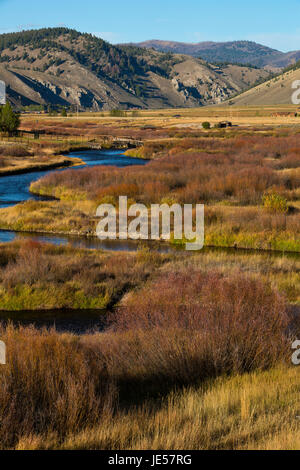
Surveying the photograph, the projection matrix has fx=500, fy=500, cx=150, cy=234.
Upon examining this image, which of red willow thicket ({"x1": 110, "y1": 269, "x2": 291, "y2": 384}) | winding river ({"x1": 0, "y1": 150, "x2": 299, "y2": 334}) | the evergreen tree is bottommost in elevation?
winding river ({"x1": 0, "y1": 150, "x2": 299, "y2": 334})

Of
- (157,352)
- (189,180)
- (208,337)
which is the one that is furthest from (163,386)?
(189,180)

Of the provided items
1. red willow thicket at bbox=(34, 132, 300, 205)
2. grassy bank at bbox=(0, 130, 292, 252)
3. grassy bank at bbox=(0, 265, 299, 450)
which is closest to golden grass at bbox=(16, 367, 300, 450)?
grassy bank at bbox=(0, 265, 299, 450)

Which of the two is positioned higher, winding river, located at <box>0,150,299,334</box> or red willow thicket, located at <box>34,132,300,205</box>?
red willow thicket, located at <box>34,132,300,205</box>

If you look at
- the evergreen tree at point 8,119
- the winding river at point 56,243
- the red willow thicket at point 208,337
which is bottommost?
the winding river at point 56,243

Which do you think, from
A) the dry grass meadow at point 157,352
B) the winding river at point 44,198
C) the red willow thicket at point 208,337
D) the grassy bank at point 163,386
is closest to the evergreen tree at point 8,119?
the winding river at point 44,198

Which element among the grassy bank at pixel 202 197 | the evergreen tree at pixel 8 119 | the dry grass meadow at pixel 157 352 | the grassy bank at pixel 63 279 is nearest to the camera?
the dry grass meadow at pixel 157 352

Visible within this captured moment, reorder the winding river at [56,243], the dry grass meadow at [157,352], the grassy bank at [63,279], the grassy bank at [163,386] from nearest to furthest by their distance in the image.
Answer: the grassy bank at [163,386]
the dry grass meadow at [157,352]
the winding river at [56,243]
the grassy bank at [63,279]

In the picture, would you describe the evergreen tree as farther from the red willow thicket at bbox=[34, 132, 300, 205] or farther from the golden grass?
the golden grass

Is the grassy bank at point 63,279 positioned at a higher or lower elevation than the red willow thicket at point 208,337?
lower

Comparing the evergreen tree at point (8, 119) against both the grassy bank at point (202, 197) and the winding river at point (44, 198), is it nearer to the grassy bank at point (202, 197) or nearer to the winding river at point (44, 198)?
the winding river at point (44, 198)

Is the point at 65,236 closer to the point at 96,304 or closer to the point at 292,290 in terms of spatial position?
the point at 96,304

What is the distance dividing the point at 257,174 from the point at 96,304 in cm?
2276

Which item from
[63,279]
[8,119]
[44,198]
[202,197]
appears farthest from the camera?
[8,119]

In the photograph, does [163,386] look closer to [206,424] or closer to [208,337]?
[208,337]
